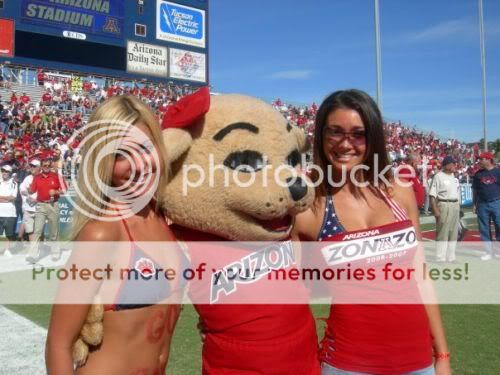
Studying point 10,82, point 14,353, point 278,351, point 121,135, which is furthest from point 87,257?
point 10,82

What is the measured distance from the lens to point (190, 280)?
1947mm

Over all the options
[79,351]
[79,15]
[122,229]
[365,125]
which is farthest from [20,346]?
[79,15]

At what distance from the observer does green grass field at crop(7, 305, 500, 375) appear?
375cm

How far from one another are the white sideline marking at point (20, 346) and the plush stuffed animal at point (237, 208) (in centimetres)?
240

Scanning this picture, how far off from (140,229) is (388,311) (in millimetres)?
942

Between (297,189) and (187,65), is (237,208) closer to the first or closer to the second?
(297,189)

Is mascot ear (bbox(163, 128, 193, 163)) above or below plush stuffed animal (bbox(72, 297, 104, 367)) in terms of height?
above

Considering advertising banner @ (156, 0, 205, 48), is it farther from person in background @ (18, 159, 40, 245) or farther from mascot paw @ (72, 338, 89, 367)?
mascot paw @ (72, 338, 89, 367)

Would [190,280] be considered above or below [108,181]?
below

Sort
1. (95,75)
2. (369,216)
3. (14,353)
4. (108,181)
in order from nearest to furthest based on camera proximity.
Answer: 1. (108,181)
2. (369,216)
3. (14,353)
4. (95,75)

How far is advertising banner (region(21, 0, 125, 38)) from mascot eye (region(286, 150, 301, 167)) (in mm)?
24416

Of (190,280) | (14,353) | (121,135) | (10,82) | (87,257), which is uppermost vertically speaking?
(10,82)

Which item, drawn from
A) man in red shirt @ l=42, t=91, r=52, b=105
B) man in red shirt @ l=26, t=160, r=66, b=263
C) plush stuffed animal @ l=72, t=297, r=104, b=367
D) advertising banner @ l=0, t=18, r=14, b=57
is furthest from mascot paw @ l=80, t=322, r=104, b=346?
advertising banner @ l=0, t=18, r=14, b=57

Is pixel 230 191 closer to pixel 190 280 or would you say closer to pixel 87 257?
pixel 190 280
